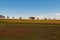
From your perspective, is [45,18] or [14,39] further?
[45,18]

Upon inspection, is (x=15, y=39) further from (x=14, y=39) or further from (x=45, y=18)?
(x=45, y=18)

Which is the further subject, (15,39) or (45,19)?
(45,19)

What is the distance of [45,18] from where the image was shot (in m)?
97.0

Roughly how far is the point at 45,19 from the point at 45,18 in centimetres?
89

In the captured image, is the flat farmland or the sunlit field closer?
the flat farmland

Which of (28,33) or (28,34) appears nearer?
(28,34)

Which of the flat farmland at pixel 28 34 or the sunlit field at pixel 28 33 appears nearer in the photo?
the flat farmland at pixel 28 34

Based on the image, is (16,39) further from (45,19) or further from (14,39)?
(45,19)

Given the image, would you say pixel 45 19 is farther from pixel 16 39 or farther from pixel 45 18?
pixel 16 39

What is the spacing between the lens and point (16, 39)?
18.0m

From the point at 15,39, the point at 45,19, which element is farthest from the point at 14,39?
the point at 45,19

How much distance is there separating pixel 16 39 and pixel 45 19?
7925cm

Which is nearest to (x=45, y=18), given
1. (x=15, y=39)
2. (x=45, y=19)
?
(x=45, y=19)

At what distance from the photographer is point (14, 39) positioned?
18.0 metres
